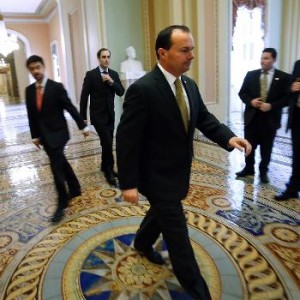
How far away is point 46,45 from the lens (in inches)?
583

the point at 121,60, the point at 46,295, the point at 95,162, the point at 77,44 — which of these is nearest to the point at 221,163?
→ the point at 95,162

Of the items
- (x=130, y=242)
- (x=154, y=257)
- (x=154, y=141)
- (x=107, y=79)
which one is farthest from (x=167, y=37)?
(x=107, y=79)

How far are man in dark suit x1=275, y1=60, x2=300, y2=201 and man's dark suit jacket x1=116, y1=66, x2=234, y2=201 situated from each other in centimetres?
158

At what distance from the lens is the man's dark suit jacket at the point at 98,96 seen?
3729mm

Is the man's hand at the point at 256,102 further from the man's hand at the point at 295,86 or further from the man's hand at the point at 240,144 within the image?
the man's hand at the point at 240,144

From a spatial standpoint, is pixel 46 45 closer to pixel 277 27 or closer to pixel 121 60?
pixel 121 60

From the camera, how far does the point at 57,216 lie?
2.95m

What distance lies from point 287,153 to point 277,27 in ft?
16.4

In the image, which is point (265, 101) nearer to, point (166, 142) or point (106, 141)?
point (106, 141)

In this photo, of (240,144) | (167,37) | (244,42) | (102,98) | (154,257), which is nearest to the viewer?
(167,37)

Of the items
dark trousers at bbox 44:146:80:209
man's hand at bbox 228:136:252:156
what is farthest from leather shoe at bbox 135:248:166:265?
dark trousers at bbox 44:146:80:209

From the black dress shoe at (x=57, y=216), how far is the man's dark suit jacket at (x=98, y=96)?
117 cm

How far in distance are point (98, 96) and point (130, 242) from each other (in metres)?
1.94

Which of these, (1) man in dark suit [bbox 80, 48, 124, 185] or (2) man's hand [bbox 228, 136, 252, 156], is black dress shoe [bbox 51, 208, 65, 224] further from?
(2) man's hand [bbox 228, 136, 252, 156]
